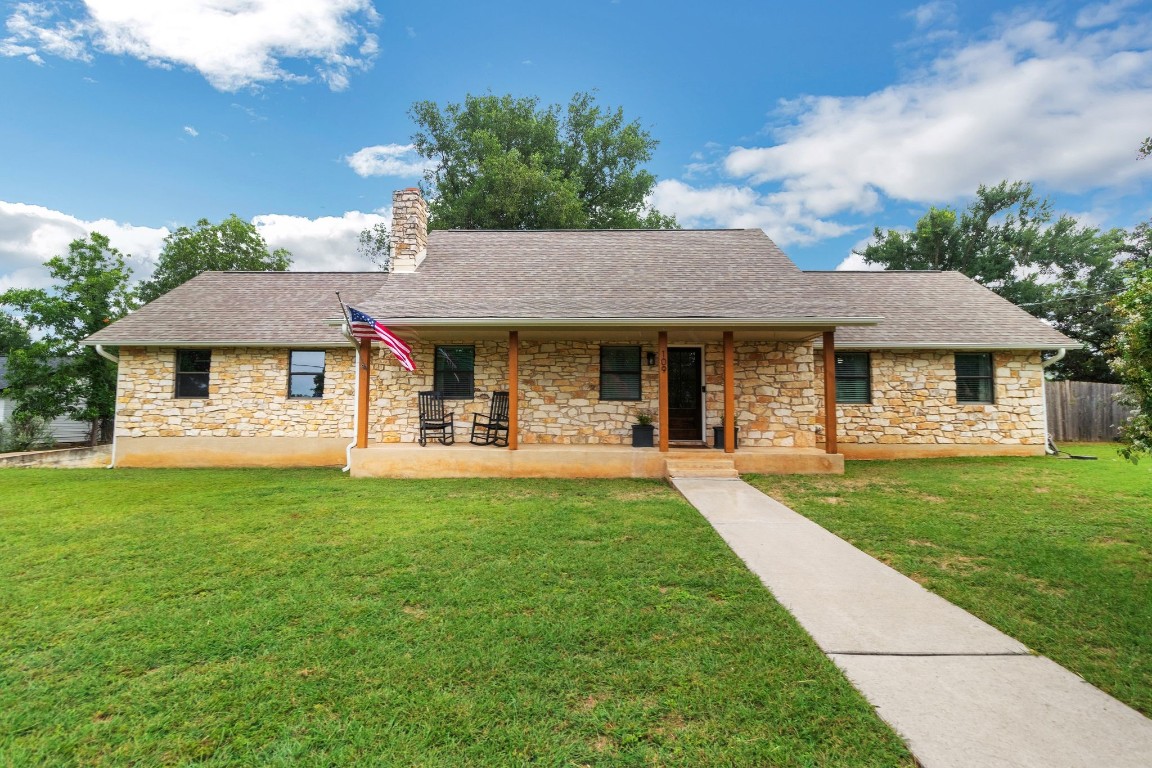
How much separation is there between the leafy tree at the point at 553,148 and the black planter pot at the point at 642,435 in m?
14.2

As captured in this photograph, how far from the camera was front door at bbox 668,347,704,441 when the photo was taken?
371 inches

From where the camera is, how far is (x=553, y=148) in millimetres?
22016

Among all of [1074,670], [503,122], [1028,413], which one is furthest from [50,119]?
[1028,413]

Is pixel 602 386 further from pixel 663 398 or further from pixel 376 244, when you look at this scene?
pixel 376 244

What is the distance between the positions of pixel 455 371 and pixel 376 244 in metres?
16.5

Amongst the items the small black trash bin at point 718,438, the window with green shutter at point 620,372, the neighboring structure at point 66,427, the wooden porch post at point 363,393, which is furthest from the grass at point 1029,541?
the neighboring structure at point 66,427

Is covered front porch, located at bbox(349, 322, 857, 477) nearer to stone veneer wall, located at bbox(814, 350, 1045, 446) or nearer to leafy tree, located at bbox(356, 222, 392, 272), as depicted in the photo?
stone veneer wall, located at bbox(814, 350, 1045, 446)

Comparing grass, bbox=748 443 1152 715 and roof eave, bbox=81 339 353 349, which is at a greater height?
roof eave, bbox=81 339 353 349

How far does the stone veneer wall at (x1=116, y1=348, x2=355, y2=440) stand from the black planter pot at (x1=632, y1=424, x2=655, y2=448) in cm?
597

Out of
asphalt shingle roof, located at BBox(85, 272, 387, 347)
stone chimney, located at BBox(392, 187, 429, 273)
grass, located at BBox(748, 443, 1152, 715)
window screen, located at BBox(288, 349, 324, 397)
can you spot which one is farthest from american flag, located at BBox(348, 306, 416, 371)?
grass, located at BBox(748, 443, 1152, 715)

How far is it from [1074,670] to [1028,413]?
34.3 ft

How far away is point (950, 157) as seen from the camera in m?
13.8

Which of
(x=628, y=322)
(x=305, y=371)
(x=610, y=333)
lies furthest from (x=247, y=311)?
(x=628, y=322)

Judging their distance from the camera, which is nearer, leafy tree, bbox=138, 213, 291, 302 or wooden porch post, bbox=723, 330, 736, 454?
wooden porch post, bbox=723, 330, 736, 454
